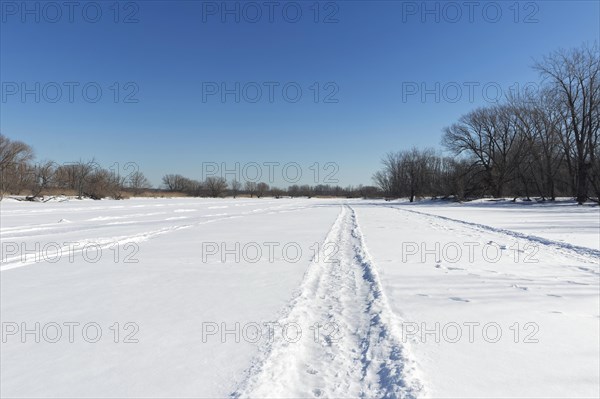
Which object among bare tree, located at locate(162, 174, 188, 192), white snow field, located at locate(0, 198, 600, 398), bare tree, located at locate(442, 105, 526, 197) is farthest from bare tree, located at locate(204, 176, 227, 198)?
white snow field, located at locate(0, 198, 600, 398)

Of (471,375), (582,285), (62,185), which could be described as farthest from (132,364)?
(62,185)

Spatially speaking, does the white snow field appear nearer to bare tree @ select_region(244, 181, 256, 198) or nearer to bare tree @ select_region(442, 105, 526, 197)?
bare tree @ select_region(442, 105, 526, 197)

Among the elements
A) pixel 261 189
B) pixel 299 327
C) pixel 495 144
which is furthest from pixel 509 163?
pixel 261 189

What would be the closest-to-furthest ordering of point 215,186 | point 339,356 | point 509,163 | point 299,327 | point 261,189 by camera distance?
point 339,356 → point 299,327 → point 509,163 → point 215,186 → point 261,189

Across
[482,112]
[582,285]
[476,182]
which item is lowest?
[582,285]

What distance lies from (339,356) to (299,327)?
2.31ft

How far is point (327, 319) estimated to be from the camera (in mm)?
3803

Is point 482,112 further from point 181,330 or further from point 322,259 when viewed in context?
point 181,330

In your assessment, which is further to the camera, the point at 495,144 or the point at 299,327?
the point at 495,144

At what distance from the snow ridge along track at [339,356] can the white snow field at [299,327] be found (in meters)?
0.02

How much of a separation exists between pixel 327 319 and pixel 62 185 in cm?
7219

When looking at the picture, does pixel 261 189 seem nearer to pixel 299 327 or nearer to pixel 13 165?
pixel 13 165

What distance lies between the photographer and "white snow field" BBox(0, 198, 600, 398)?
2553 mm

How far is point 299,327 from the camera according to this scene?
3574mm
